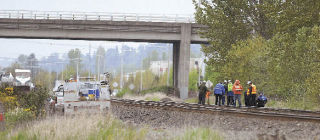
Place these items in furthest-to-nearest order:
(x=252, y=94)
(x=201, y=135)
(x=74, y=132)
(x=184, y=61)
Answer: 1. (x=184, y=61)
2. (x=252, y=94)
3. (x=74, y=132)
4. (x=201, y=135)

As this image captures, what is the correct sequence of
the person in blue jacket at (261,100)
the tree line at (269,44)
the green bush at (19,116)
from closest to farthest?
the green bush at (19,116) < the person in blue jacket at (261,100) < the tree line at (269,44)

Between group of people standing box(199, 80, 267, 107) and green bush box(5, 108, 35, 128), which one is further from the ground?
group of people standing box(199, 80, 267, 107)

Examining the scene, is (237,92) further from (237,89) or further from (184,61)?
(184,61)

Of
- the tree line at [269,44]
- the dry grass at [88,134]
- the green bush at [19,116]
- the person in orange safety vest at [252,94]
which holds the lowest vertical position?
the green bush at [19,116]

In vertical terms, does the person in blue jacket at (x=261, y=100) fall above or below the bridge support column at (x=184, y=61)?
below

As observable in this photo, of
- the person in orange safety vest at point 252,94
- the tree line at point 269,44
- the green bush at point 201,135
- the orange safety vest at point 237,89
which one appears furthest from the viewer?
the tree line at point 269,44

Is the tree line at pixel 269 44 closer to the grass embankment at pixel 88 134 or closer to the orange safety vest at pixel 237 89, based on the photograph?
the orange safety vest at pixel 237 89

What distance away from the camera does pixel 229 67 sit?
37.4 meters

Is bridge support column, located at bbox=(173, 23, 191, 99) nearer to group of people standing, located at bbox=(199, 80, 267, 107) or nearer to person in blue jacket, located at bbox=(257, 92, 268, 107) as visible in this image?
group of people standing, located at bbox=(199, 80, 267, 107)

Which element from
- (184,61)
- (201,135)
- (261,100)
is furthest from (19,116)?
(184,61)

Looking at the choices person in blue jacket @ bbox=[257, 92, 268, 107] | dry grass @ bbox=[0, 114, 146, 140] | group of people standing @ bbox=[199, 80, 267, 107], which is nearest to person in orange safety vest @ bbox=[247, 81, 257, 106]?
group of people standing @ bbox=[199, 80, 267, 107]

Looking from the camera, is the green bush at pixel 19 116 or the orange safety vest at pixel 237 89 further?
the orange safety vest at pixel 237 89

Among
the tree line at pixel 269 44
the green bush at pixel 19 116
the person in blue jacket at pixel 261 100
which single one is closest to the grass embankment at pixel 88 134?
the green bush at pixel 19 116

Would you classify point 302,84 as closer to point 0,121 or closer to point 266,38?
point 266,38
